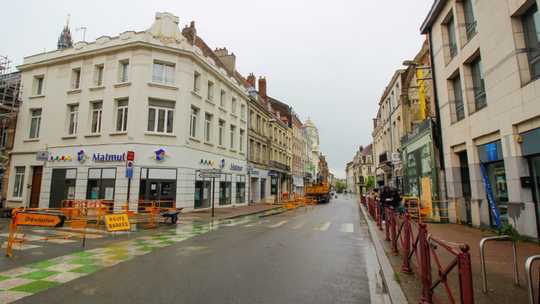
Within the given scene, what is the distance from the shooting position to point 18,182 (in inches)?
771

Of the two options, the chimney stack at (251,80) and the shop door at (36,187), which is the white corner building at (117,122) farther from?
the chimney stack at (251,80)

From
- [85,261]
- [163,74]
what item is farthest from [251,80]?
[85,261]

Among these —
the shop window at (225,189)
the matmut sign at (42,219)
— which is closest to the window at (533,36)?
the matmut sign at (42,219)

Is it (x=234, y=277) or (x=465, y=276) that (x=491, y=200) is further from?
(x=234, y=277)

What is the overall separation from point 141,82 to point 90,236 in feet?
36.2

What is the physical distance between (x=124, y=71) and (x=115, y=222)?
12625 mm

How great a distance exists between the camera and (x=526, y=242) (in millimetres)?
7699

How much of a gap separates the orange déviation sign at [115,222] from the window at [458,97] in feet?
46.9

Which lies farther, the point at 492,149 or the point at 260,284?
the point at 492,149

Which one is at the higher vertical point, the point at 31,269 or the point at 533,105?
the point at 533,105

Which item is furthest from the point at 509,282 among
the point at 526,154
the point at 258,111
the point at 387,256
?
the point at 258,111

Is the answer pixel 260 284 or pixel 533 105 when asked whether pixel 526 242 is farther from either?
pixel 260 284

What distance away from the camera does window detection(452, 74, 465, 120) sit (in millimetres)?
12163

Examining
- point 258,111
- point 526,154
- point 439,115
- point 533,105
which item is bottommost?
point 526,154
